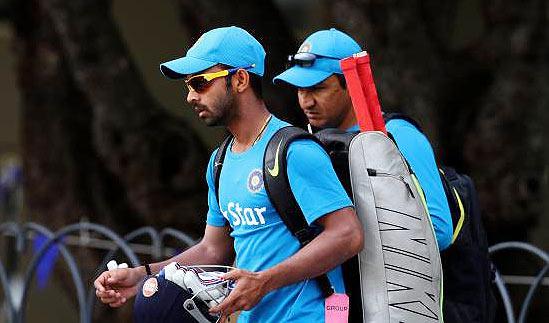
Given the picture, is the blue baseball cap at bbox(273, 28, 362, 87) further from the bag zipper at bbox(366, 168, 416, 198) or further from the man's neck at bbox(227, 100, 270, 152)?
the bag zipper at bbox(366, 168, 416, 198)

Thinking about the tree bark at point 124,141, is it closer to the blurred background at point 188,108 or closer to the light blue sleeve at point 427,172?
the blurred background at point 188,108

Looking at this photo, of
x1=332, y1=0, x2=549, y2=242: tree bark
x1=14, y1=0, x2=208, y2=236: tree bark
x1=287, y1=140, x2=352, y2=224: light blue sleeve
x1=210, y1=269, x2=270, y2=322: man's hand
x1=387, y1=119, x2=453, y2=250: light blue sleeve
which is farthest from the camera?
x1=14, y1=0, x2=208, y2=236: tree bark

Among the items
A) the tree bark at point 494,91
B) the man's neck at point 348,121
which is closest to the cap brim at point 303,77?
the man's neck at point 348,121

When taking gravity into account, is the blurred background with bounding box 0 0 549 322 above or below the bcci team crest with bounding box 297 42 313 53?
below

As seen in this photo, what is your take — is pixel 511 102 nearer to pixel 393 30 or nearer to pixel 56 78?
pixel 393 30

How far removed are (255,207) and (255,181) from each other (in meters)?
0.06

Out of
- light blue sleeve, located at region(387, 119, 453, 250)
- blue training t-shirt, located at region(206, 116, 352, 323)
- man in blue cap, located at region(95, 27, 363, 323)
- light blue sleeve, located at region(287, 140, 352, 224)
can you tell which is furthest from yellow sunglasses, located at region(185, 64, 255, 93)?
light blue sleeve, located at region(387, 119, 453, 250)

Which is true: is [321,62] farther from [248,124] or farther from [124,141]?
[124,141]

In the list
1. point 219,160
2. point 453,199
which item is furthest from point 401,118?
point 219,160

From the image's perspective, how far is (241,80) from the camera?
318 centimetres

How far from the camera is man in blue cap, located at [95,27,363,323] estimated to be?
294 cm

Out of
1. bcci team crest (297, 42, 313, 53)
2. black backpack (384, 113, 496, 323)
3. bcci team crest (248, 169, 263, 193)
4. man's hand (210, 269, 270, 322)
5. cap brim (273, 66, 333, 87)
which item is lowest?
black backpack (384, 113, 496, 323)

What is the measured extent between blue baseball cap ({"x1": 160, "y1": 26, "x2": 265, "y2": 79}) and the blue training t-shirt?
0.57 ft

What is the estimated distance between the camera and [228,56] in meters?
3.16
